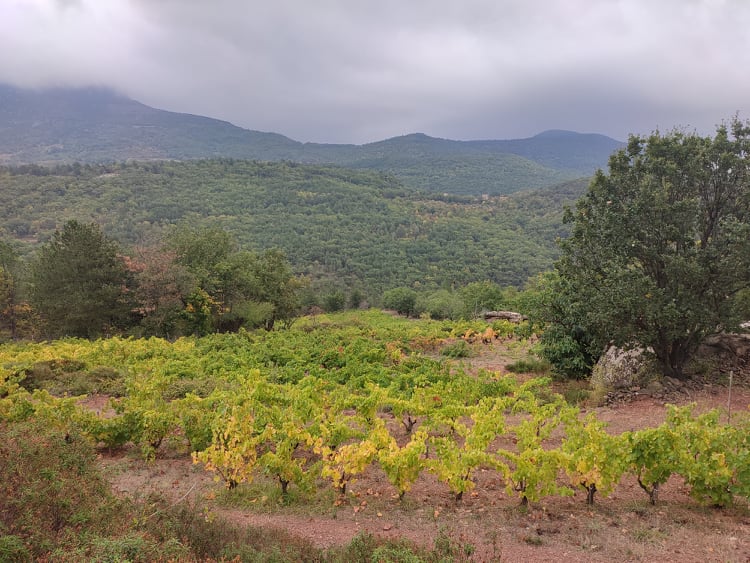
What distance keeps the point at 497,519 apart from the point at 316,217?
113164 millimetres

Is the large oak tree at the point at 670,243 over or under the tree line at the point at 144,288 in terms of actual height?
over

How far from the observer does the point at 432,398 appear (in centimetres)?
916

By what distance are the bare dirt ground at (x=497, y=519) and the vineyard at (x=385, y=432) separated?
8.1 inches

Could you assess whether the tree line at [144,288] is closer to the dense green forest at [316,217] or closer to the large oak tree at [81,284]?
the large oak tree at [81,284]

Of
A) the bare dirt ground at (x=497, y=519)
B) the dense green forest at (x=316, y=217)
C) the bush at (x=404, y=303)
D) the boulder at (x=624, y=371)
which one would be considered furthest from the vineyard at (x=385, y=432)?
the dense green forest at (x=316, y=217)

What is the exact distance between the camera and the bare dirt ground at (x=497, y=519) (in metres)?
4.76

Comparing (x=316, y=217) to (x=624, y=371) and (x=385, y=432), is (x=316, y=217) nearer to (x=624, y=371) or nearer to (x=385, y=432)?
(x=624, y=371)

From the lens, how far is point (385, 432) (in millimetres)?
6348

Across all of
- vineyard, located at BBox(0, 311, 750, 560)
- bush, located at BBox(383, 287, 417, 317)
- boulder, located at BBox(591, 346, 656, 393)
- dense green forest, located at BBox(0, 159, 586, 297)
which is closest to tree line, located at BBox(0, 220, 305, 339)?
vineyard, located at BBox(0, 311, 750, 560)

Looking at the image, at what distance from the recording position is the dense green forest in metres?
81.9

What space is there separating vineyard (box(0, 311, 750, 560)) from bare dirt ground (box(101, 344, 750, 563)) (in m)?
0.21

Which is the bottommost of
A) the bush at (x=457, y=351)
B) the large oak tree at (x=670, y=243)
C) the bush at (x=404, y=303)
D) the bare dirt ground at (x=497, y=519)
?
the bush at (x=404, y=303)

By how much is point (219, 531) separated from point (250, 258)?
27554 millimetres

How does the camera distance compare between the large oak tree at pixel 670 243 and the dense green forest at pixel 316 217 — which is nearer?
the large oak tree at pixel 670 243
